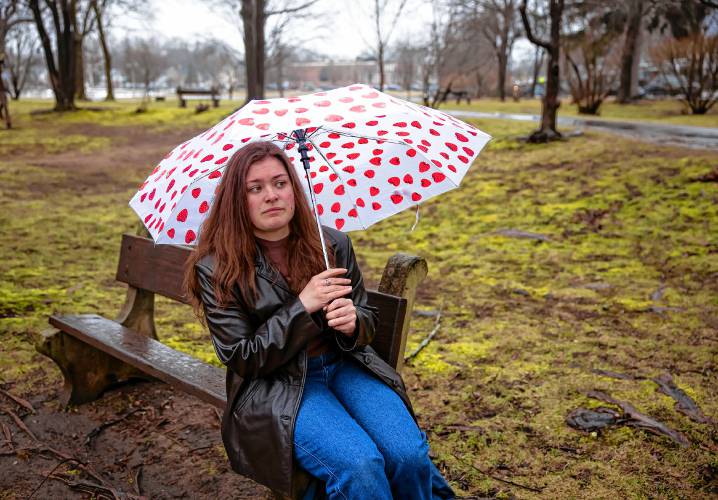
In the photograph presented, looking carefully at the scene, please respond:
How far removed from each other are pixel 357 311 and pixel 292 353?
0.29 meters

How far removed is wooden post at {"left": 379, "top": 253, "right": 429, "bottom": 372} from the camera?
251cm

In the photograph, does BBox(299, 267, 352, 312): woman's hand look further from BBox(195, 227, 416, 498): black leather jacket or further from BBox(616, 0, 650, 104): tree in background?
BBox(616, 0, 650, 104): tree in background

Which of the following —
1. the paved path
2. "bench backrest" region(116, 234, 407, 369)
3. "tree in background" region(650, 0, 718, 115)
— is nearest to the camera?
"bench backrest" region(116, 234, 407, 369)

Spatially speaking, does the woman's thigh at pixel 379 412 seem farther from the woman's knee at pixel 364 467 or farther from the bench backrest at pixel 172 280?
the bench backrest at pixel 172 280

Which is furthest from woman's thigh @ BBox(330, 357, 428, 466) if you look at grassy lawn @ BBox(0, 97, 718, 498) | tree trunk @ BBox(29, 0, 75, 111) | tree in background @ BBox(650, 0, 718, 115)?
tree trunk @ BBox(29, 0, 75, 111)

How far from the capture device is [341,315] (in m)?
2.10

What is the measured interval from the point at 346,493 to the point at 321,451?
15 cm

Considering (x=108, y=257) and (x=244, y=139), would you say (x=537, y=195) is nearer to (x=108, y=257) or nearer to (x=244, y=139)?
(x=108, y=257)

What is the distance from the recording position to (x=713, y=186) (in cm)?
701

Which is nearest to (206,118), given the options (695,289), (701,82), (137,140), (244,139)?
(137,140)

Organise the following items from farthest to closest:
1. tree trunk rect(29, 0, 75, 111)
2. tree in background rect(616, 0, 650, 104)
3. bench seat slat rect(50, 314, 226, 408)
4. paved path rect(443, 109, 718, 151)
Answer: tree in background rect(616, 0, 650, 104), tree trunk rect(29, 0, 75, 111), paved path rect(443, 109, 718, 151), bench seat slat rect(50, 314, 226, 408)

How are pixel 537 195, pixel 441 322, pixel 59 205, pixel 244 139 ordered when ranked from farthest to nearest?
pixel 59 205, pixel 537 195, pixel 441 322, pixel 244 139

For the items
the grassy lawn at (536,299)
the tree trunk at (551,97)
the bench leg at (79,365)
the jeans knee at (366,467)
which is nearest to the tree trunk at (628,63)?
the tree trunk at (551,97)

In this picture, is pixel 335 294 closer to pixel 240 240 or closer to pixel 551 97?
pixel 240 240
